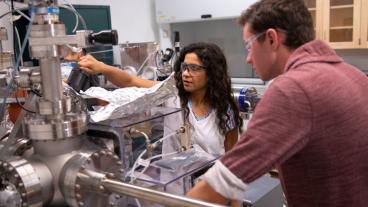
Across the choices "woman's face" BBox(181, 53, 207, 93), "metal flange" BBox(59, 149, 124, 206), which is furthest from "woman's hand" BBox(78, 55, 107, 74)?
"woman's face" BBox(181, 53, 207, 93)

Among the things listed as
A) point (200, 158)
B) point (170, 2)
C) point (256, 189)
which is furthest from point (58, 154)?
point (170, 2)

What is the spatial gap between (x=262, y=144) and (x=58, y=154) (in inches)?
15.5

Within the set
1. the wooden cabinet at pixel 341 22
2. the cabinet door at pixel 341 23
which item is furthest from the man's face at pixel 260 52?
the cabinet door at pixel 341 23

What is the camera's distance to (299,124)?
2.60 feet

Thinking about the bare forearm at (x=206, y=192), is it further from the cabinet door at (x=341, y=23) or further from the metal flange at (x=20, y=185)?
the cabinet door at (x=341, y=23)

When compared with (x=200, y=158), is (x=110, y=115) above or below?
above

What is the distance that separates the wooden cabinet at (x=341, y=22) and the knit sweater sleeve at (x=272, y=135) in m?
2.73

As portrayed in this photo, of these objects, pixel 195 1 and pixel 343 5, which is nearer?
pixel 343 5

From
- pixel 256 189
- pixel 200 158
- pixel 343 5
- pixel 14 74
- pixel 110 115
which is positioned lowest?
pixel 256 189

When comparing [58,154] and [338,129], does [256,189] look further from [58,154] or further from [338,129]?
[58,154]

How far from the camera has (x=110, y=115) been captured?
875 mm

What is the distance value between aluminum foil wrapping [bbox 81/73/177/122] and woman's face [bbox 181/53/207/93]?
A: 949mm

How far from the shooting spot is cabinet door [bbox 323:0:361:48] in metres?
3.33

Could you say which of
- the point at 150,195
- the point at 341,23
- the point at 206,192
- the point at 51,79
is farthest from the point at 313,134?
the point at 341,23
